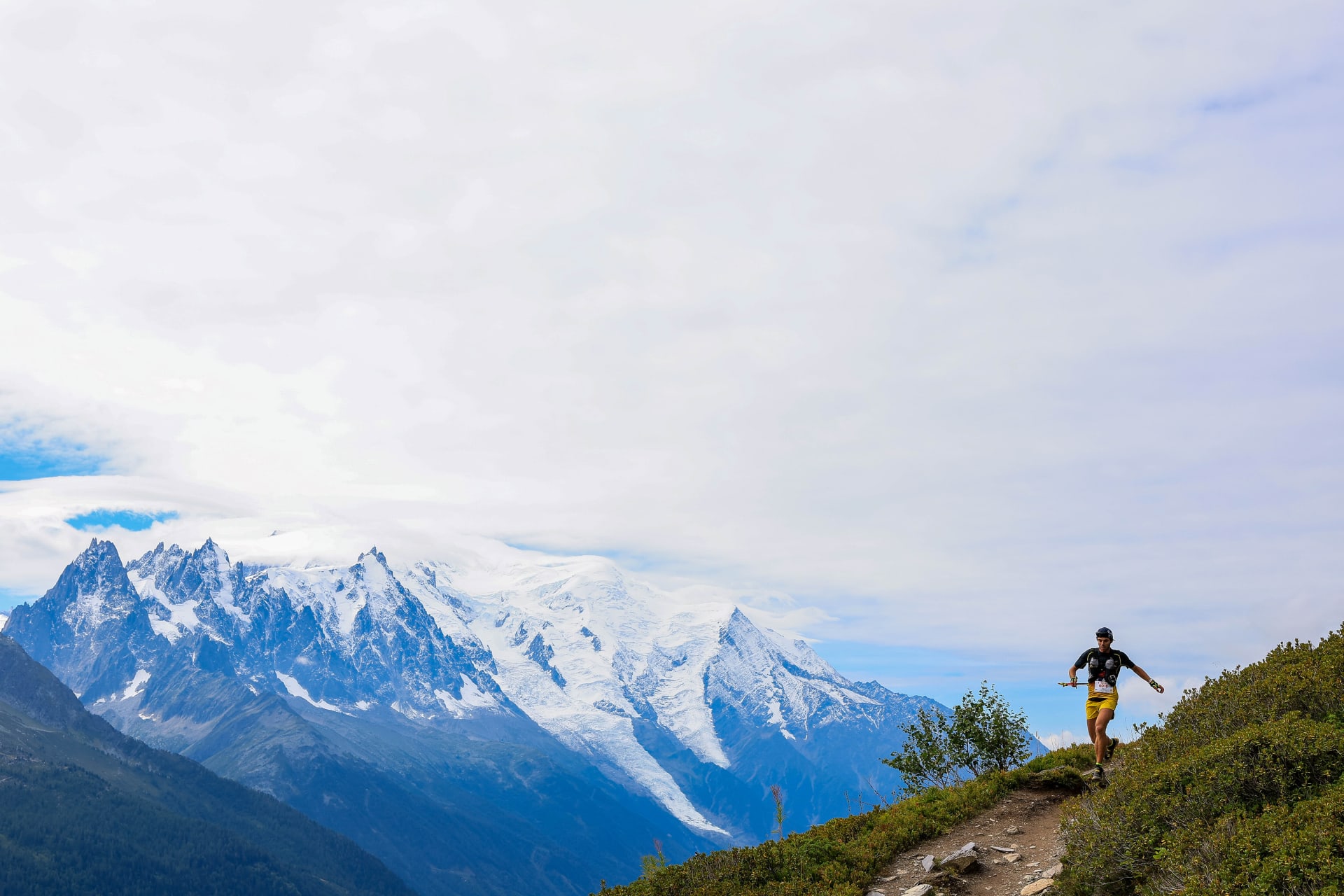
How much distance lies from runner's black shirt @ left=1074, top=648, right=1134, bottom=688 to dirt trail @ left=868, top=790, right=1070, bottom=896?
3954 millimetres

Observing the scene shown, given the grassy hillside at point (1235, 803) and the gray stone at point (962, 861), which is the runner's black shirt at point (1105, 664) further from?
the gray stone at point (962, 861)

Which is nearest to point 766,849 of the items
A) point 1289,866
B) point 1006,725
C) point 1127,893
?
point 1127,893

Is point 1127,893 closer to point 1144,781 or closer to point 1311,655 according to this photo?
point 1144,781

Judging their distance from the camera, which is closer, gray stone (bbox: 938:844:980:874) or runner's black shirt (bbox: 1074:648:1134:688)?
gray stone (bbox: 938:844:980:874)

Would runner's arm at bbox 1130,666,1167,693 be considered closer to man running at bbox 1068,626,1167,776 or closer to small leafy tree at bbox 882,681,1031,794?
man running at bbox 1068,626,1167,776

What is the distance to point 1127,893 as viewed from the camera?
55.6ft

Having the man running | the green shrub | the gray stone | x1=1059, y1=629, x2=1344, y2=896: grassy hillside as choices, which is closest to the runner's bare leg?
the man running

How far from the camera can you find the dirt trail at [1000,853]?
2067 cm

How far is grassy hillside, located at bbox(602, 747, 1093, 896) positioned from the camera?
74.1 ft

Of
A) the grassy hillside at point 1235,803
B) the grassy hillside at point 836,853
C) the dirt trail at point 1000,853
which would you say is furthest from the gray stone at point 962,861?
the grassy hillside at point 1235,803

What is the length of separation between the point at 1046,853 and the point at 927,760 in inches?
681

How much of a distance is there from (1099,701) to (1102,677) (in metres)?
0.87

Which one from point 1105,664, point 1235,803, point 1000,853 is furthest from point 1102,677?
point 1235,803

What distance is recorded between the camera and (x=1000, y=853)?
73.7 feet
